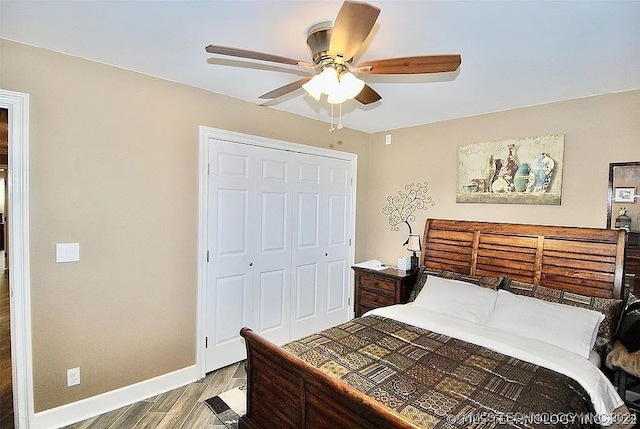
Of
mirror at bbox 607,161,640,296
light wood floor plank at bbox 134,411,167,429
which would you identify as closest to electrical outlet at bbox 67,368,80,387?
light wood floor plank at bbox 134,411,167,429

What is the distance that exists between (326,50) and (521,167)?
7.55ft

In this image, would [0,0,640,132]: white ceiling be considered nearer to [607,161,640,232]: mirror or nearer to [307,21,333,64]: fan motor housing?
[307,21,333,64]: fan motor housing

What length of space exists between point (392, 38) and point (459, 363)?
1853mm

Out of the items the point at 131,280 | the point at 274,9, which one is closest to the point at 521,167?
the point at 274,9

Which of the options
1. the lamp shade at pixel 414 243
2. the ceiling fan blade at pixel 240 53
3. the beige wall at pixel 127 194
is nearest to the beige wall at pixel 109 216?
the beige wall at pixel 127 194

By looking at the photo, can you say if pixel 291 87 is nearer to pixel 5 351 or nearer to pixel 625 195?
pixel 625 195

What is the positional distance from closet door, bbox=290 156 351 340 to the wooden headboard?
3.29 ft

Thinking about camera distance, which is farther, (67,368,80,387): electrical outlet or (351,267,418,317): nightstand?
(351,267,418,317): nightstand

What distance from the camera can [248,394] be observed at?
2.09m

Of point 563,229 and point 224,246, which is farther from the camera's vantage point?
point 224,246

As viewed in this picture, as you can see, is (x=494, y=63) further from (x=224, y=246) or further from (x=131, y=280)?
(x=131, y=280)

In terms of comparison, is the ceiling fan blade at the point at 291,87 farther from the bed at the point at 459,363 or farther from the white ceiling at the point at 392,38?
the bed at the point at 459,363

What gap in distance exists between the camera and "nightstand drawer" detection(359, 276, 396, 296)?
3.36m

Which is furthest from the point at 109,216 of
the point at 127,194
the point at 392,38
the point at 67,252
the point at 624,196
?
the point at 624,196
